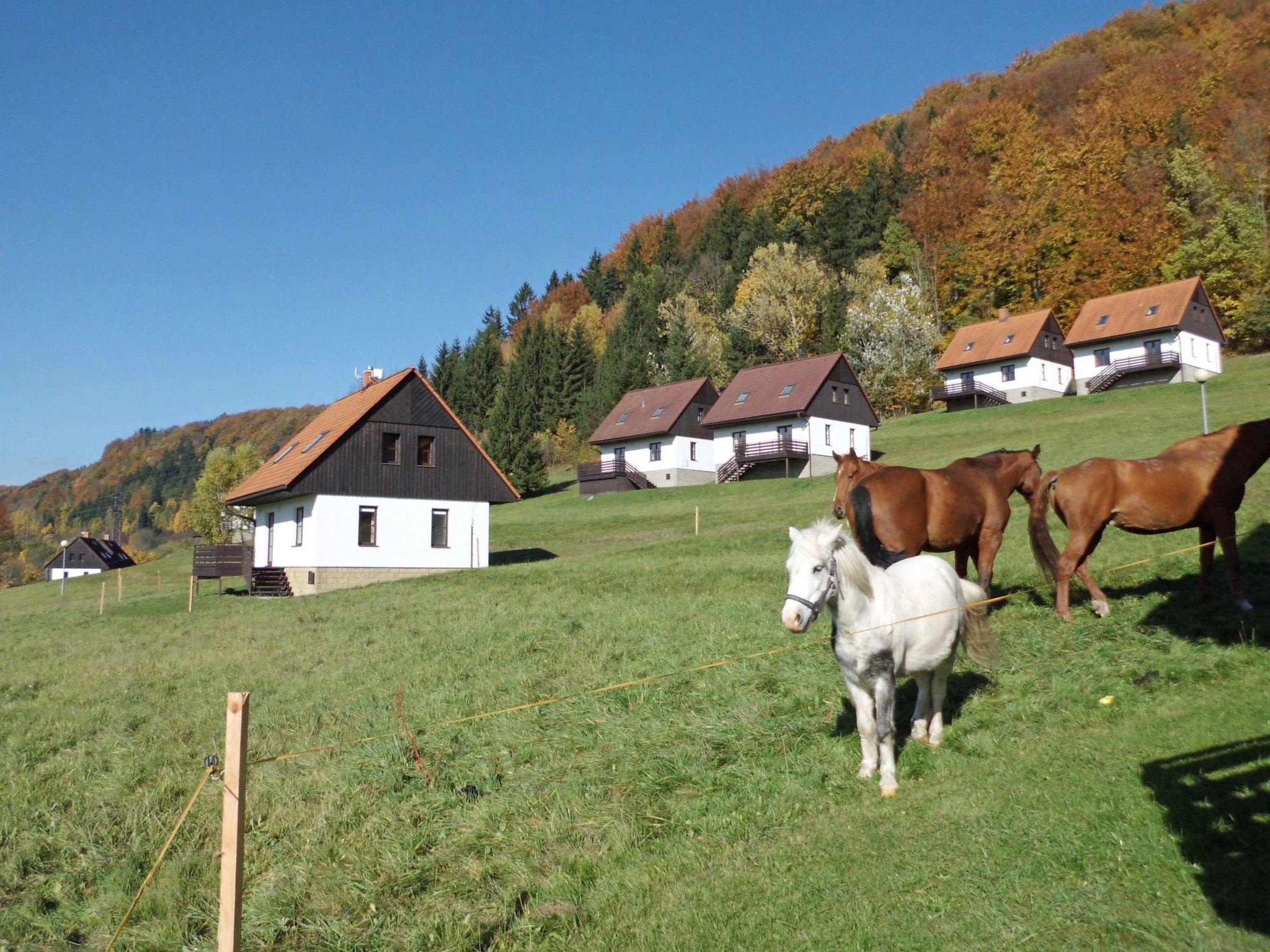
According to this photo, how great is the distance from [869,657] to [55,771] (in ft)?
30.8

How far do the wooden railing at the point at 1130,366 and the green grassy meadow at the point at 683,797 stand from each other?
48.4 meters

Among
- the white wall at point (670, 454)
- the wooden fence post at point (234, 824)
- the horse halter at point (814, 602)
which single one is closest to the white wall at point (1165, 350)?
the white wall at point (670, 454)

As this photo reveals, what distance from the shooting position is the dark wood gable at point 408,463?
1337 inches

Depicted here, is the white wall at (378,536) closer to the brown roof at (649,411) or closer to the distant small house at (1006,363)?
the brown roof at (649,411)

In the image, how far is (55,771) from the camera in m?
10.4

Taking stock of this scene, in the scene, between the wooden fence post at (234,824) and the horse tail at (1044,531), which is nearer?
the wooden fence post at (234,824)

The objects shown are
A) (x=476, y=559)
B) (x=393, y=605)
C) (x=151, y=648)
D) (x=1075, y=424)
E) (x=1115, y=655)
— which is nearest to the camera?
(x=1115, y=655)

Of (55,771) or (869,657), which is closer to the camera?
(869,657)

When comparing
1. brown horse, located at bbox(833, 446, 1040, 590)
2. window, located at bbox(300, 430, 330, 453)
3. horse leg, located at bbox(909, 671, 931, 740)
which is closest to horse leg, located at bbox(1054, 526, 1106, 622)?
brown horse, located at bbox(833, 446, 1040, 590)

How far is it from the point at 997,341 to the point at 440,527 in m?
44.0

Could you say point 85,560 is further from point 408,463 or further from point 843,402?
point 843,402

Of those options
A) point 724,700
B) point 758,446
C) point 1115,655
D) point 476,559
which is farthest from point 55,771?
point 758,446

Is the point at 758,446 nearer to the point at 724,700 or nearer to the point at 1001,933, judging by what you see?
the point at 724,700

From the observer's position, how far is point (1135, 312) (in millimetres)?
58062
